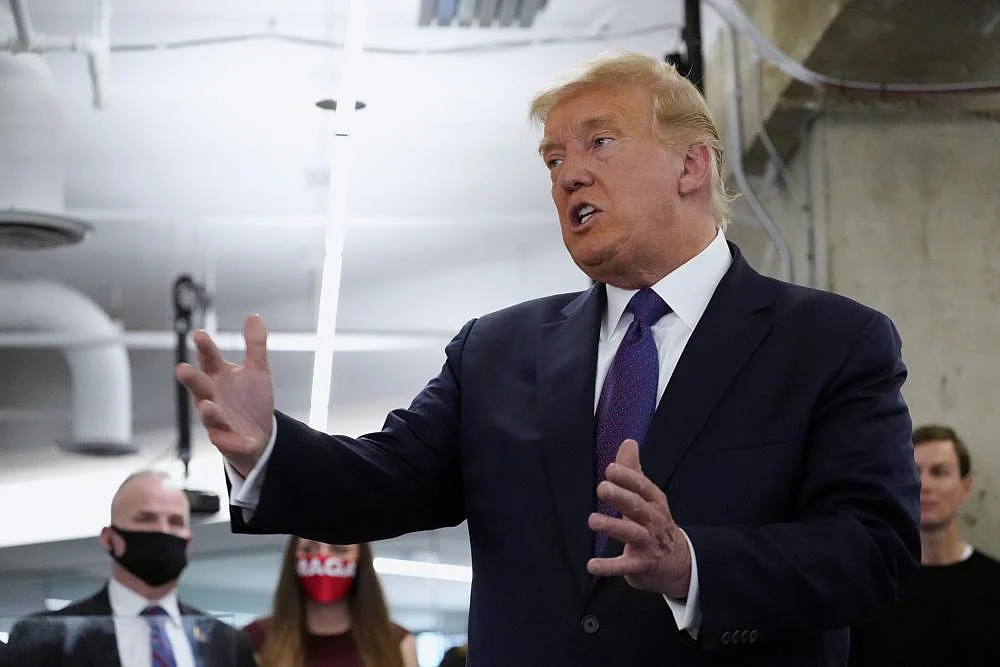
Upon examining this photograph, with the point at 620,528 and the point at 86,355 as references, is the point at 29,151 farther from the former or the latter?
the point at 620,528

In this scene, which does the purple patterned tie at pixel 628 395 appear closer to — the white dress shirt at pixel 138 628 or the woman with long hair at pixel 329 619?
the woman with long hair at pixel 329 619

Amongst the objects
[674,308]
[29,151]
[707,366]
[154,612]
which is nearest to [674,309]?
[674,308]

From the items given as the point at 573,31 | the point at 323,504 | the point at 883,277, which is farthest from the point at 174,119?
the point at 323,504

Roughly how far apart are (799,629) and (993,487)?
3.30 metres

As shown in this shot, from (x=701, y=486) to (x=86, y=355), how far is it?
516cm

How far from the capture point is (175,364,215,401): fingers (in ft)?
3.43

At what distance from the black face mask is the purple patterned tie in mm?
2402

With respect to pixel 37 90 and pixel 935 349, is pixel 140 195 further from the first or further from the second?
pixel 935 349

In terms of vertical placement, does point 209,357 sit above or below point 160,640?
above

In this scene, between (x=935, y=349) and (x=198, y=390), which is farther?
(x=935, y=349)

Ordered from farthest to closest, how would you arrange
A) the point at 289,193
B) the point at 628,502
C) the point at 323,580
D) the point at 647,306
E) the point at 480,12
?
the point at 289,193 → the point at 480,12 → the point at 323,580 → the point at 647,306 → the point at 628,502

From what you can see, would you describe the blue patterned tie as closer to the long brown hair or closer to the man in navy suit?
the long brown hair

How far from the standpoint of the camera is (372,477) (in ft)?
4.05

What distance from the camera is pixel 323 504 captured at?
3.89ft
